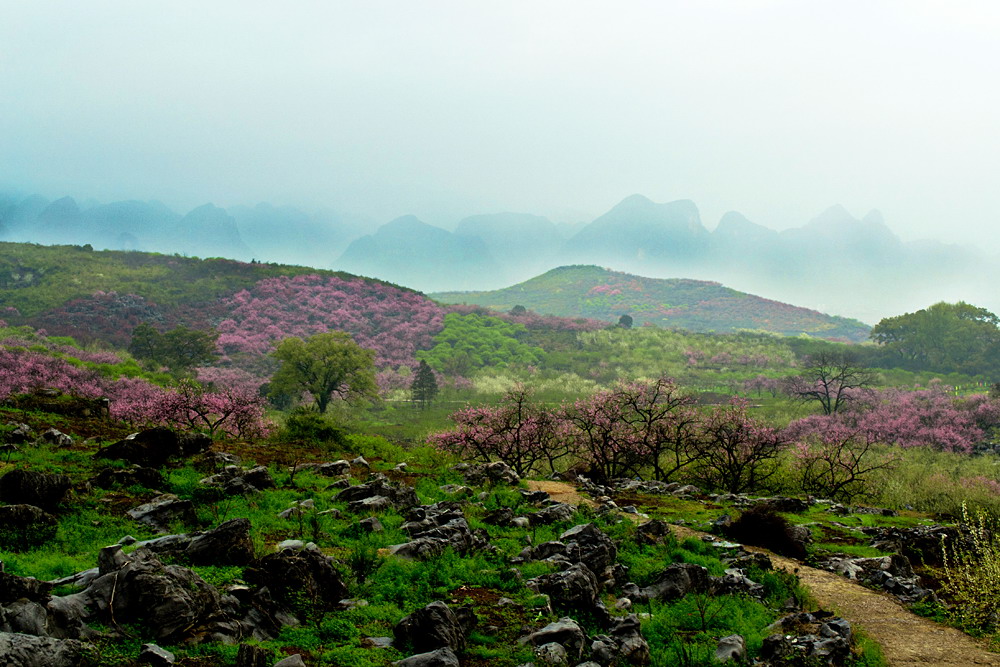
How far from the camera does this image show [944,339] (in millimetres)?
108375

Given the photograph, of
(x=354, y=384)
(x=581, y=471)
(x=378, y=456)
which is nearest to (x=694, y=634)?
(x=378, y=456)

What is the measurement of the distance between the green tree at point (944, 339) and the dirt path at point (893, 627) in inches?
4371

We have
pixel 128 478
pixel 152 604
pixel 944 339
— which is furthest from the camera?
pixel 944 339

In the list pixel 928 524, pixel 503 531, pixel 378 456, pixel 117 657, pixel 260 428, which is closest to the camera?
pixel 117 657

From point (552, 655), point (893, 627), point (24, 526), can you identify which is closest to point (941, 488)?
point (893, 627)

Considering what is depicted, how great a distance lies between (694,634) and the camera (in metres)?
10.7

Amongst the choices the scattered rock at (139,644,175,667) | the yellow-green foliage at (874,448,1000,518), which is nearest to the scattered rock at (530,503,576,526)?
the scattered rock at (139,644,175,667)

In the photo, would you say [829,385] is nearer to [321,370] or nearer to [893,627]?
[321,370]

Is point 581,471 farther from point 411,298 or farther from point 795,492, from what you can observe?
point 411,298

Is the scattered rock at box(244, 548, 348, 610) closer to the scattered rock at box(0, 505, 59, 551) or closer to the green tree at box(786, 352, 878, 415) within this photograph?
the scattered rock at box(0, 505, 59, 551)

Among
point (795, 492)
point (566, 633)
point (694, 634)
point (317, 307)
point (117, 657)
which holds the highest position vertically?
point (317, 307)

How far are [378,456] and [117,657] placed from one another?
2308 centimetres

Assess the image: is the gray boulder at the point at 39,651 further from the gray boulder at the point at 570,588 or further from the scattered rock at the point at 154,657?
the gray boulder at the point at 570,588

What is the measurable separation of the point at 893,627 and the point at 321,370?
53.8 m
